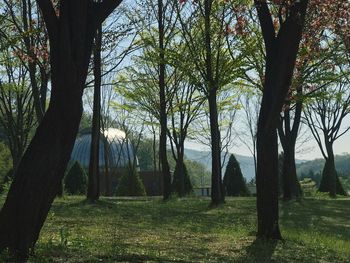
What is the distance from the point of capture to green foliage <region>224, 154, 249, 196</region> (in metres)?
31.0

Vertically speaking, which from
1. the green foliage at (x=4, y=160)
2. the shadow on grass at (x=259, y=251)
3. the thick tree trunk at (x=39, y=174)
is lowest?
the shadow on grass at (x=259, y=251)

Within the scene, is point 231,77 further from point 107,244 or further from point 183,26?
point 107,244

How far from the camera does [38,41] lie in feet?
55.7

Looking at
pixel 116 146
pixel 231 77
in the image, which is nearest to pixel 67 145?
pixel 231 77

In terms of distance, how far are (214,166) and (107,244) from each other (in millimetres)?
10874

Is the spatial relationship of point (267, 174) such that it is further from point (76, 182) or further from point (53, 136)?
point (76, 182)

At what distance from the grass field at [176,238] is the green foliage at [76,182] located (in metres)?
14.1

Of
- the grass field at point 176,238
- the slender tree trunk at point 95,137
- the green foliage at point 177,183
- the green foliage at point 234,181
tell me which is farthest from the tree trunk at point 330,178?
the slender tree trunk at point 95,137

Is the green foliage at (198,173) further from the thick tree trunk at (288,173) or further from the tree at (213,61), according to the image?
the tree at (213,61)

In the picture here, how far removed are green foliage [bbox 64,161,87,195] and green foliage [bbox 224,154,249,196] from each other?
28.5 ft

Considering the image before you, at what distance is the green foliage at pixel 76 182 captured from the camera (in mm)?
29141

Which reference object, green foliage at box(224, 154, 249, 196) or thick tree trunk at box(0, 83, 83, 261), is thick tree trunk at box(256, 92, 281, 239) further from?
green foliage at box(224, 154, 249, 196)

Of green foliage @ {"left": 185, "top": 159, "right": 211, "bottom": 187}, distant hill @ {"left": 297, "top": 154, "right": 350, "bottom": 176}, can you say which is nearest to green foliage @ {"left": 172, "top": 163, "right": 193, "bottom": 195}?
green foliage @ {"left": 185, "top": 159, "right": 211, "bottom": 187}

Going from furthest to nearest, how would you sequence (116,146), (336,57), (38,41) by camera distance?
(116,146)
(336,57)
(38,41)
